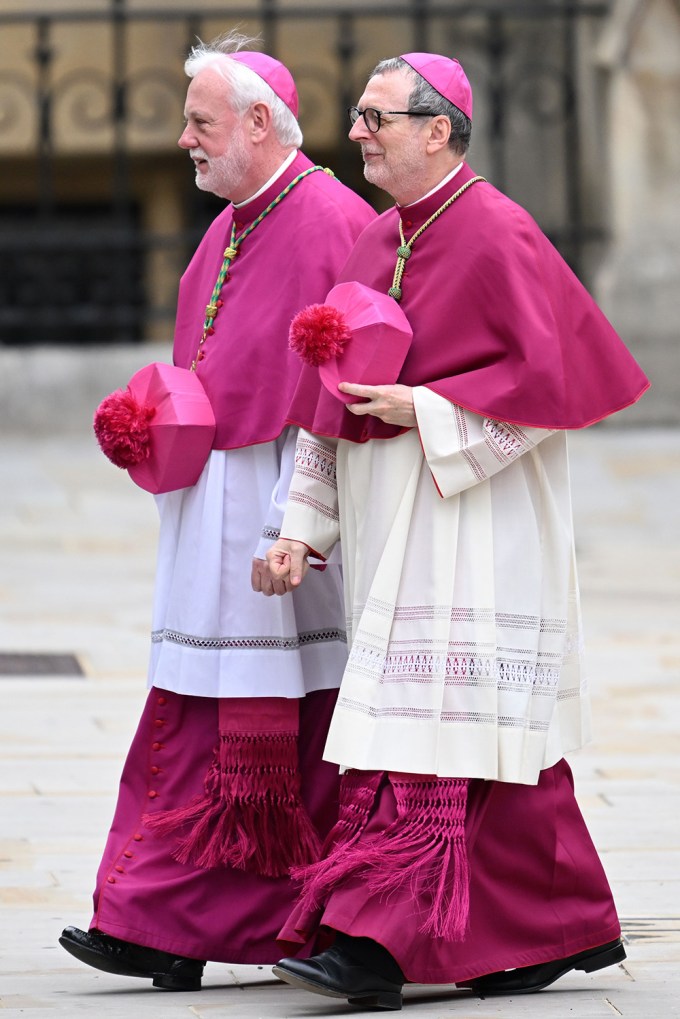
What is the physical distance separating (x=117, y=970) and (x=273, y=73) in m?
1.86

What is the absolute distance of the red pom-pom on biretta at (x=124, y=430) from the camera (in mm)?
4188

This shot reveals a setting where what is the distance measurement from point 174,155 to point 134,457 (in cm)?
1022

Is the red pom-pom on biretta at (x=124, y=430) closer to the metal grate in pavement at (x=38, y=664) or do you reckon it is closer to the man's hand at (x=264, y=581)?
the man's hand at (x=264, y=581)

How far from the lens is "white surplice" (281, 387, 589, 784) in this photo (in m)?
3.83

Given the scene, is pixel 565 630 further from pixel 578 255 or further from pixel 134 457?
pixel 578 255

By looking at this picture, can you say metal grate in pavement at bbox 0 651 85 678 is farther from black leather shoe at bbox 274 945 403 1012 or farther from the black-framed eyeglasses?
the black-framed eyeglasses

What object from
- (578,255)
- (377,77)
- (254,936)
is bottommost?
(254,936)

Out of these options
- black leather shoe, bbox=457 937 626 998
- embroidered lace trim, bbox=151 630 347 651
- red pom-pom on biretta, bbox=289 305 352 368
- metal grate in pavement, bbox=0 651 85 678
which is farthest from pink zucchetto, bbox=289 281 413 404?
metal grate in pavement, bbox=0 651 85 678

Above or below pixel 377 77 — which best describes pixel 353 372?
below

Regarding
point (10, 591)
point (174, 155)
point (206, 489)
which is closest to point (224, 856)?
point (206, 489)

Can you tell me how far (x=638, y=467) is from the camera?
11461 millimetres

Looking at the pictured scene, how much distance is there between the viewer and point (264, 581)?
4020 mm

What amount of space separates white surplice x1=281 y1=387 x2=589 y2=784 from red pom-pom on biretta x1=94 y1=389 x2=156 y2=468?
47cm

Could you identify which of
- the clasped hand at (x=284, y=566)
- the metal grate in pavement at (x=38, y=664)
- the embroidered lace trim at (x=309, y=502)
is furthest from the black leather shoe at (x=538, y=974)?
the metal grate in pavement at (x=38, y=664)
